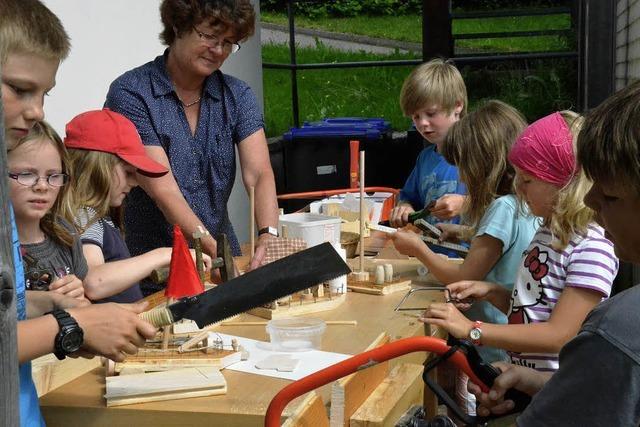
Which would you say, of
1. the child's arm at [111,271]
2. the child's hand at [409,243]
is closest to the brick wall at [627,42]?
the child's hand at [409,243]

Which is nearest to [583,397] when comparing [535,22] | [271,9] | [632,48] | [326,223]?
[326,223]

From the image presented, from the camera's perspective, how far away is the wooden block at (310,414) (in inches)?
78.3

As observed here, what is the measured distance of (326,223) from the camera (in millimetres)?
3760

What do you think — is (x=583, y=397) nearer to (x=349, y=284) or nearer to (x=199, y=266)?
(x=199, y=266)

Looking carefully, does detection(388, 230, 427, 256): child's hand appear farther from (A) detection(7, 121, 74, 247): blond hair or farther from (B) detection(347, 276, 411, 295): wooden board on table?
(A) detection(7, 121, 74, 247): blond hair

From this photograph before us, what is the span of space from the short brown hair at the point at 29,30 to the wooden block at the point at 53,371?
90 centimetres

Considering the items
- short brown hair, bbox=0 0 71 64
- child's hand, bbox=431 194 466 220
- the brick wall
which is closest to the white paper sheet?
short brown hair, bbox=0 0 71 64

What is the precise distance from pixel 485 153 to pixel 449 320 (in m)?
1.05

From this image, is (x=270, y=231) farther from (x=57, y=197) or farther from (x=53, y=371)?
(x=53, y=371)

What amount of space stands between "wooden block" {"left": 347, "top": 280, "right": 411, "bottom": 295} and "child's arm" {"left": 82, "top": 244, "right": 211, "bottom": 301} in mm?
617

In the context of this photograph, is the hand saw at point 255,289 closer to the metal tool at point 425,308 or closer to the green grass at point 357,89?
the metal tool at point 425,308

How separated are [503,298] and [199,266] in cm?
114

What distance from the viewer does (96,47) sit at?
555 cm

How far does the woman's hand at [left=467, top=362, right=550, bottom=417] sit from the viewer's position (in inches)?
76.8
